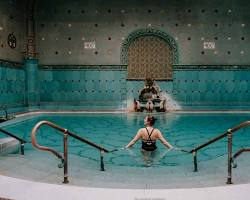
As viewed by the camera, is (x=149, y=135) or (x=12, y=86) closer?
(x=149, y=135)

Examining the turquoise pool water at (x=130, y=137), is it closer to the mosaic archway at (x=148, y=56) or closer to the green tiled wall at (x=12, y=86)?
the green tiled wall at (x=12, y=86)

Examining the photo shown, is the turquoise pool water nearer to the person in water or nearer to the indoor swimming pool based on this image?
the indoor swimming pool

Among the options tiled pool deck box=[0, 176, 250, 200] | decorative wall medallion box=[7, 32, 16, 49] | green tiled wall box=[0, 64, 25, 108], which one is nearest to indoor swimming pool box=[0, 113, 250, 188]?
tiled pool deck box=[0, 176, 250, 200]

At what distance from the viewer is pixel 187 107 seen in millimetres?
15891

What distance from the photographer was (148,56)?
15852mm

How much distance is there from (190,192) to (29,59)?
44.4 feet

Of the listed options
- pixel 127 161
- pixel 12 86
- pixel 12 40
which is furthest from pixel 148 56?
pixel 127 161

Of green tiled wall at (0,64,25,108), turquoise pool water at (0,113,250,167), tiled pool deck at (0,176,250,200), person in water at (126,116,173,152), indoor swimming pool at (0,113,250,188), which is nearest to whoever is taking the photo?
tiled pool deck at (0,176,250,200)

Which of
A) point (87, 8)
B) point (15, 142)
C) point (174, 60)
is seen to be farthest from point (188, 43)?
point (15, 142)

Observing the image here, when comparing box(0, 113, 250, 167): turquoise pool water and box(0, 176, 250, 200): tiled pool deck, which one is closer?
box(0, 176, 250, 200): tiled pool deck

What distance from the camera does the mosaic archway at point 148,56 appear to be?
1584cm

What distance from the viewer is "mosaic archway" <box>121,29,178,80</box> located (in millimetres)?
15844

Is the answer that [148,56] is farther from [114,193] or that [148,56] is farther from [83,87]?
[114,193]

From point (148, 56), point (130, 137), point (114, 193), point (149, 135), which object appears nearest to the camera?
point (114, 193)
